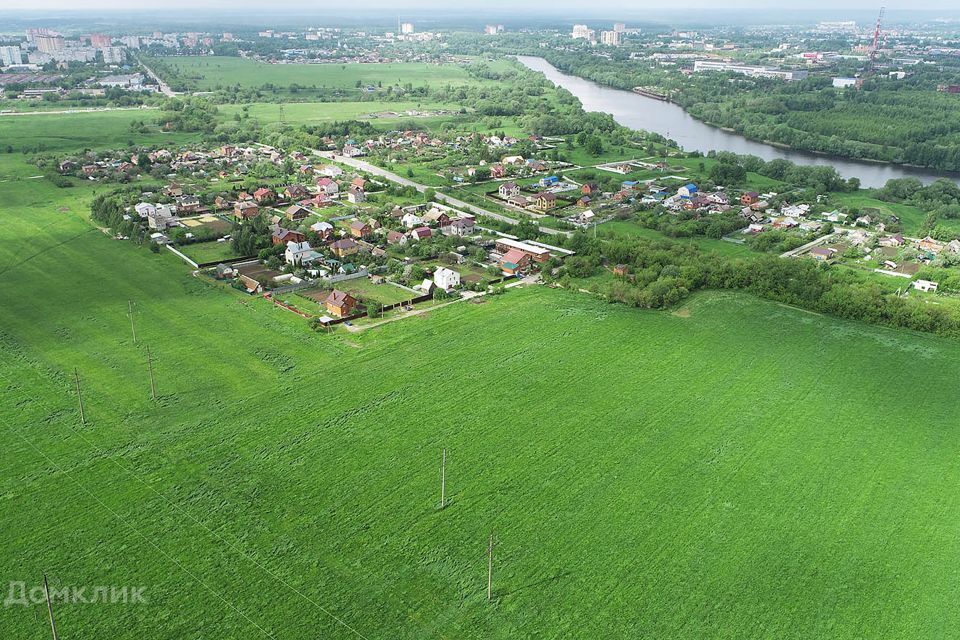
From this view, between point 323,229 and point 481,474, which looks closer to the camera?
point 481,474

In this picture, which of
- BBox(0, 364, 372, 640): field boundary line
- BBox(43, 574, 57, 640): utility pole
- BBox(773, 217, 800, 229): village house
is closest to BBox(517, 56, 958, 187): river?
BBox(773, 217, 800, 229): village house

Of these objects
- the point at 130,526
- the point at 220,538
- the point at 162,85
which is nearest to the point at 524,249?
the point at 220,538

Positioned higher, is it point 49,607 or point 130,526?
point 49,607

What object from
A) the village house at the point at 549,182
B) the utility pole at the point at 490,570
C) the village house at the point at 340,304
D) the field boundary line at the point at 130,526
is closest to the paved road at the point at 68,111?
the village house at the point at 549,182

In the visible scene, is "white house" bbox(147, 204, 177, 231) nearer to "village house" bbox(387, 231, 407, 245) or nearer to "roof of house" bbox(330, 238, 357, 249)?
"roof of house" bbox(330, 238, 357, 249)

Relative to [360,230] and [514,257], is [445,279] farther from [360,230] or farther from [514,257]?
[360,230]

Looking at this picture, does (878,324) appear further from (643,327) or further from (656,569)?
(656,569)
